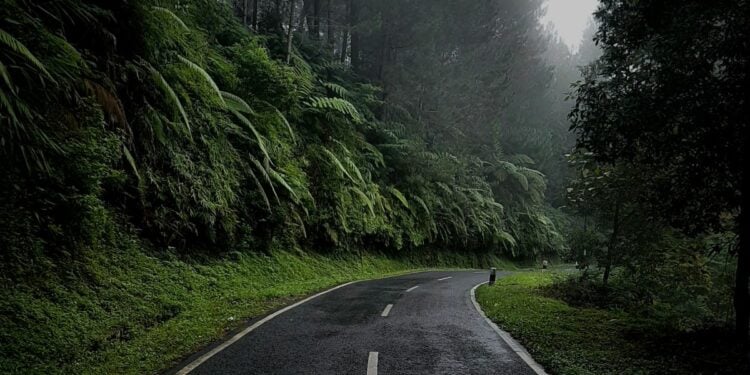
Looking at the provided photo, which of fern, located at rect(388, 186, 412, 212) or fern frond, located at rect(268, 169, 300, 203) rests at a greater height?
fern, located at rect(388, 186, 412, 212)

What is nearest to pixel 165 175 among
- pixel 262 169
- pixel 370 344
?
pixel 262 169

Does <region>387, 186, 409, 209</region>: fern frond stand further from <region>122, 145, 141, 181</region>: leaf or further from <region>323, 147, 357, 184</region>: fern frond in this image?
<region>122, 145, 141, 181</region>: leaf

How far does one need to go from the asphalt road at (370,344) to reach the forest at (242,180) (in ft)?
2.70

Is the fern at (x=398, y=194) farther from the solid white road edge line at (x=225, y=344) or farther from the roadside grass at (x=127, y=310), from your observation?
the solid white road edge line at (x=225, y=344)

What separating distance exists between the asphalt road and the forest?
2.70 ft

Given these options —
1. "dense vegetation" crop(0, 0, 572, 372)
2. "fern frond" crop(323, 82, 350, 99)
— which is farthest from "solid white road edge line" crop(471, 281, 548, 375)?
"fern frond" crop(323, 82, 350, 99)

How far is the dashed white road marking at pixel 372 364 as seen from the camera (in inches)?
204

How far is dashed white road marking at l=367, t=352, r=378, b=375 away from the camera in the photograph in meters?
5.19

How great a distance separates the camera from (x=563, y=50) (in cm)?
7625

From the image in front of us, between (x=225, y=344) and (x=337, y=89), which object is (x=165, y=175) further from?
(x=337, y=89)

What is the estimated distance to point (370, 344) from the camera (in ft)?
21.1

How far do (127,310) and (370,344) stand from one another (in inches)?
162

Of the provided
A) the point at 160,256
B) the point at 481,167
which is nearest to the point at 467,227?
the point at 481,167

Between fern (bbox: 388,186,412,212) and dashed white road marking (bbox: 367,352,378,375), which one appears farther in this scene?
fern (bbox: 388,186,412,212)
